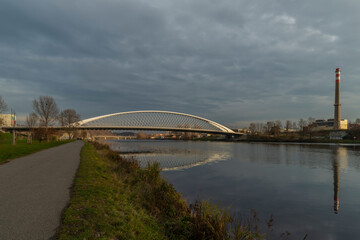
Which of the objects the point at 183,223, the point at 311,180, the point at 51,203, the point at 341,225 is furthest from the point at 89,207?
the point at 311,180

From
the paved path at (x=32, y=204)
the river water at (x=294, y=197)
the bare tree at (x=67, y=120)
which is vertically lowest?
the river water at (x=294, y=197)

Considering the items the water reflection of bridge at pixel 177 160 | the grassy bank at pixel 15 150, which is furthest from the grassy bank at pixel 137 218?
the grassy bank at pixel 15 150

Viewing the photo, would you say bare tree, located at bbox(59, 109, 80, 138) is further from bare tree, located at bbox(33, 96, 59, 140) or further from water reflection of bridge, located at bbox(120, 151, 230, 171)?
water reflection of bridge, located at bbox(120, 151, 230, 171)

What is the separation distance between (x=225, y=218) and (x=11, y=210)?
16.5 feet

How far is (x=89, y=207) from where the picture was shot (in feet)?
17.2

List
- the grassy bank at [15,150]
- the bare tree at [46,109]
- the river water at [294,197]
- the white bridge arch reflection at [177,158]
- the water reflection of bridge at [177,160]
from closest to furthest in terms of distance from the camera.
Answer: the river water at [294,197] < the grassy bank at [15,150] < the water reflection of bridge at [177,160] < the white bridge arch reflection at [177,158] < the bare tree at [46,109]

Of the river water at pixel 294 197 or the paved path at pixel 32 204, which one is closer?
the paved path at pixel 32 204

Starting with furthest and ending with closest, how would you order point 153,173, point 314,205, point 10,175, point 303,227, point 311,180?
1. point 311,180
2. point 153,173
3. point 10,175
4. point 314,205
5. point 303,227

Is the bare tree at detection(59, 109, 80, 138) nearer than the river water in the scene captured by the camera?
No

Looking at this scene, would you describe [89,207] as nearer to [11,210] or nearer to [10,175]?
[11,210]

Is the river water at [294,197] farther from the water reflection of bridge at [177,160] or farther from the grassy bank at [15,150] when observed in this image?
the grassy bank at [15,150]

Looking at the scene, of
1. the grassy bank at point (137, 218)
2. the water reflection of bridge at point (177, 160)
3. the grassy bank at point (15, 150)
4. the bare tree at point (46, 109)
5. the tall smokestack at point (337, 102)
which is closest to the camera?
the grassy bank at point (137, 218)

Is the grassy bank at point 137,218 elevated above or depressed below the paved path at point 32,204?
below

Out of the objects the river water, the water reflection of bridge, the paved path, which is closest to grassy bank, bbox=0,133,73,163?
the paved path
